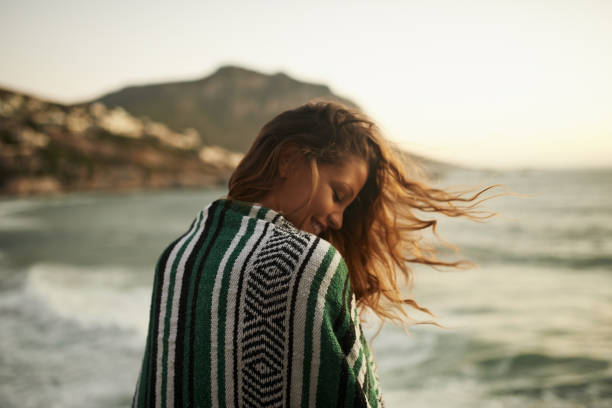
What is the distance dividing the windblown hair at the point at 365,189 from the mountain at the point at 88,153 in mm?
47919

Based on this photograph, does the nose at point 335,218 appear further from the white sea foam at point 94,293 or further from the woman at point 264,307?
the white sea foam at point 94,293

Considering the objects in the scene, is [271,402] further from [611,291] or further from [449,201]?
[611,291]

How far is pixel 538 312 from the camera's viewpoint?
6.51m

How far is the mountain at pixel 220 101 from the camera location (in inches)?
4628

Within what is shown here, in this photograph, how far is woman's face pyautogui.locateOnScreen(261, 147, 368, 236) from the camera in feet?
4.34

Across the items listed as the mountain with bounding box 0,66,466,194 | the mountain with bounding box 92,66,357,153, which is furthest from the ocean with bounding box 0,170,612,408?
the mountain with bounding box 92,66,357,153

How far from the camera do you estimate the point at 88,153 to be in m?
66.1

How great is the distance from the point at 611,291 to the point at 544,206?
58.4ft

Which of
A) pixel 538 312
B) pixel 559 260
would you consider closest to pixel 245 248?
pixel 538 312

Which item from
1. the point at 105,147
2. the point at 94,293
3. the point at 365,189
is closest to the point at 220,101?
the point at 105,147

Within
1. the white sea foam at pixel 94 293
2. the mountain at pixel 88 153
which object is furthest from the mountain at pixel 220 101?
the white sea foam at pixel 94 293

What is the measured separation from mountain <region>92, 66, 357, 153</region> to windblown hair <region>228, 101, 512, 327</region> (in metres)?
94.3

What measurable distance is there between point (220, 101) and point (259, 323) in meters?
178

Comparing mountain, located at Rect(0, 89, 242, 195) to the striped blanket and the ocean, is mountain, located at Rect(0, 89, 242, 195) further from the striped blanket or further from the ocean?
the striped blanket
